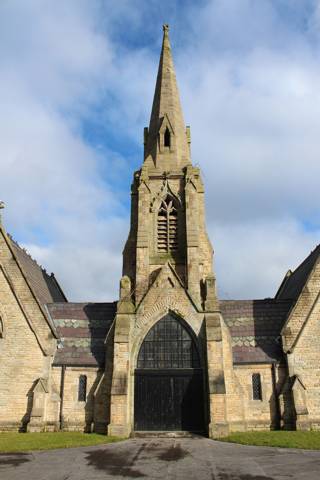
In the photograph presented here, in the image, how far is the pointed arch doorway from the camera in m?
22.2

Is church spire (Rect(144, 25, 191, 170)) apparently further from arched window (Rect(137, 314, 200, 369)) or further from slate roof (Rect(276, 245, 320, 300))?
arched window (Rect(137, 314, 200, 369))

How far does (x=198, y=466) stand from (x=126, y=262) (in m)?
16.1

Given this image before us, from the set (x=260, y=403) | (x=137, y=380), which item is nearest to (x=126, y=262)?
(x=137, y=380)

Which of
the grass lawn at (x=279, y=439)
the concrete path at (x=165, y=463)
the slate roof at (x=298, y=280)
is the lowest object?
the concrete path at (x=165, y=463)

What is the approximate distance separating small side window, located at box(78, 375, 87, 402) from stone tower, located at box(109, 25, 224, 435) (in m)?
2.58

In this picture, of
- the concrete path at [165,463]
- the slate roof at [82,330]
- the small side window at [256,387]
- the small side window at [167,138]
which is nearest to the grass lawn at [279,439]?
the concrete path at [165,463]

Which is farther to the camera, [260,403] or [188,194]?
[188,194]

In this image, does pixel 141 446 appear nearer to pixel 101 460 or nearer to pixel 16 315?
pixel 101 460

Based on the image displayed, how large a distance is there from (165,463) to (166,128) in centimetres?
2389

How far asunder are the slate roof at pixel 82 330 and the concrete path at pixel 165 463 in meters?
7.01

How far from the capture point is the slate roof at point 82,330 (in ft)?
79.6

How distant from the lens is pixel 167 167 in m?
30.3

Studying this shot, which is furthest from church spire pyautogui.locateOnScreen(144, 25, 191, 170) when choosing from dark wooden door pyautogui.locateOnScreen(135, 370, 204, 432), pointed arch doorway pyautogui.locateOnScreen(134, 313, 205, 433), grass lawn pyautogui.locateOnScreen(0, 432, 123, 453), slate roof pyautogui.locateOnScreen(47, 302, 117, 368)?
grass lawn pyautogui.locateOnScreen(0, 432, 123, 453)

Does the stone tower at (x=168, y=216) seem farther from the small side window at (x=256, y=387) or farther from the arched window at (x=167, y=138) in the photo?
the small side window at (x=256, y=387)
